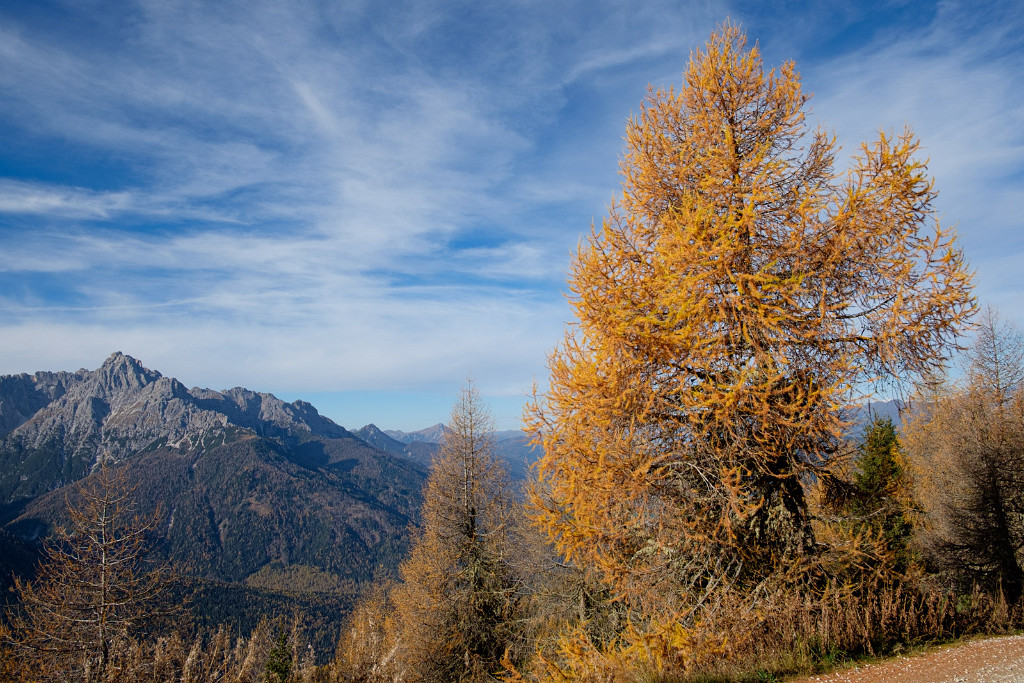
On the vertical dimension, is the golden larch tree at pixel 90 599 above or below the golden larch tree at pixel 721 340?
below

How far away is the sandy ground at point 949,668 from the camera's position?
17.6ft

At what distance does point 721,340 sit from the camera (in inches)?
240

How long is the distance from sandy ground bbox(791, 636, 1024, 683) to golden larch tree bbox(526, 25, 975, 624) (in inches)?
49.4

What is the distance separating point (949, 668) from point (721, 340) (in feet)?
14.9

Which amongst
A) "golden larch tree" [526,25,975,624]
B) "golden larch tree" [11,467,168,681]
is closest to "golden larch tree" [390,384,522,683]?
"golden larch tree" [11,467,168,681]

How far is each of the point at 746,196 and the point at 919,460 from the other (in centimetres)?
2710

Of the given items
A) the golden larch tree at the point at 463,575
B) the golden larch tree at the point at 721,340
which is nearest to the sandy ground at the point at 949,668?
the golden larch tree at the point at 721,340

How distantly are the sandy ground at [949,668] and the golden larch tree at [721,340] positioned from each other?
1254 millimetres

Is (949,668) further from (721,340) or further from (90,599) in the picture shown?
(90,599)

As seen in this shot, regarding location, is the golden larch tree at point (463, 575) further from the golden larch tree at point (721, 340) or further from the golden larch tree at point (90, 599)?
the golden larch tree at point (721, 340)

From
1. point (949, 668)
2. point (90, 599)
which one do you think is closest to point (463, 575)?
point (90, 599)

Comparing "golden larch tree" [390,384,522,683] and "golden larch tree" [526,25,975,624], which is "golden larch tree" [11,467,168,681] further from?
"golden larch tree" [526,25,975,624]

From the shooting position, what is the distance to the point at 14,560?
6122 inches

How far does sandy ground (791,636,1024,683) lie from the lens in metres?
5.35
